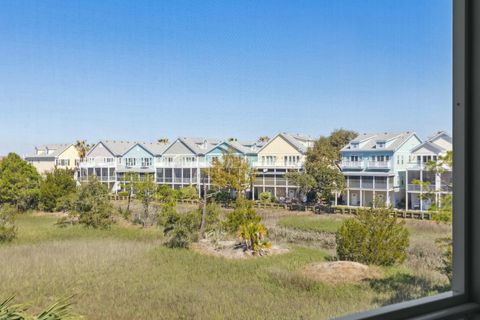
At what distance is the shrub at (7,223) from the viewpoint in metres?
1.30

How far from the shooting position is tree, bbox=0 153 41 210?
1315mm

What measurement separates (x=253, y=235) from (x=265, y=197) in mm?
134

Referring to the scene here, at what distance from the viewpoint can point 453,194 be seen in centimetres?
179

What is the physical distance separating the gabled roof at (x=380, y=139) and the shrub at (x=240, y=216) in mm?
401

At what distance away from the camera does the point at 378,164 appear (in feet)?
5.67

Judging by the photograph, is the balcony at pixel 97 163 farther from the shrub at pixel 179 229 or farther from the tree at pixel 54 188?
the shrub at pixel 179 229

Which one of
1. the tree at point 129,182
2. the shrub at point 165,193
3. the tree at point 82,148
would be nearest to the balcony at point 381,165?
the shrub at point 165,193

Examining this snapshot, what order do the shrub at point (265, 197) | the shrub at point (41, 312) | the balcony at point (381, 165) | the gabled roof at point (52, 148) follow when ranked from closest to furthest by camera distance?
the shrub at point (41, 312) < the gabled roof at point (52, 148) < the shrub at point (265, 197) < the balcony at point (381, 165)

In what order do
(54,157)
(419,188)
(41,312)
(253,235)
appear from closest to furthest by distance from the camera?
A: (41,312) → (54,157) → (253,235) → (419,188)

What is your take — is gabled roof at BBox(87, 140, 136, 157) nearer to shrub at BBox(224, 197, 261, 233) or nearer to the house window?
the house window

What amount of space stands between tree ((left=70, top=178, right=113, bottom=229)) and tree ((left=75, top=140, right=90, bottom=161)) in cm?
8

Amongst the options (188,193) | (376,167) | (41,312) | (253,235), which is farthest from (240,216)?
(41,312)

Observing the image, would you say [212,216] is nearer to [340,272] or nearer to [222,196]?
[222,196]

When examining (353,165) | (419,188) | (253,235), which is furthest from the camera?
(419,188)
